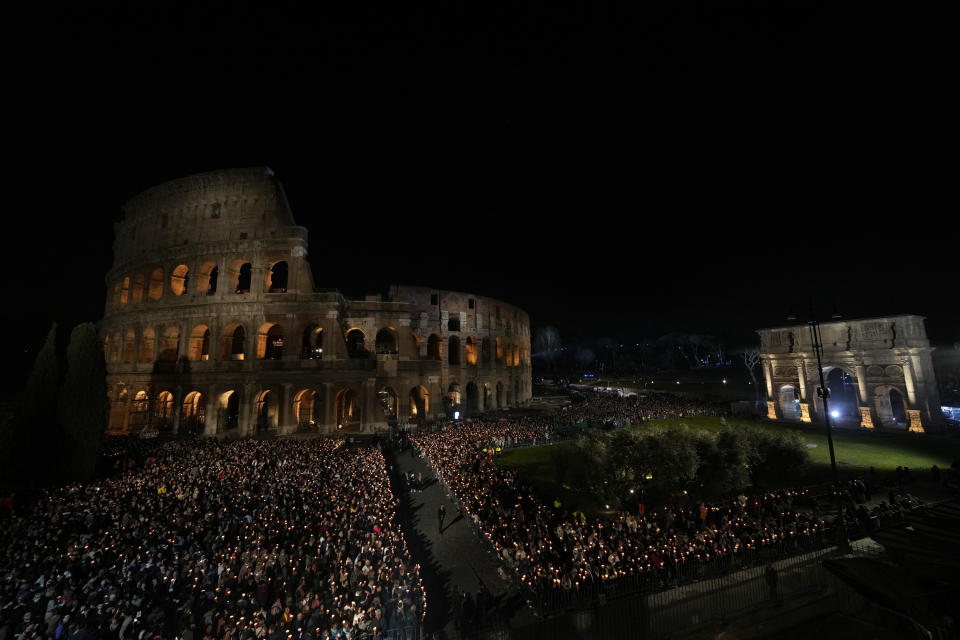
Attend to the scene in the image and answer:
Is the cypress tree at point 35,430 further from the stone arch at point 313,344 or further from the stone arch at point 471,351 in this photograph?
the stone arch at point 471,351

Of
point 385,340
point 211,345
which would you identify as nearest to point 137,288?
point 211,345

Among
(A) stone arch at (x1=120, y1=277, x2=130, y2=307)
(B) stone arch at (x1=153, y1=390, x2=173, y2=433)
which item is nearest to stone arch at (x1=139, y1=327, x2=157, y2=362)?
(B) stone arch at (x1=153, y1=390, x2=173, y2=433)


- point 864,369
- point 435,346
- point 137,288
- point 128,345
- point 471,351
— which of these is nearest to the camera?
point 128,345

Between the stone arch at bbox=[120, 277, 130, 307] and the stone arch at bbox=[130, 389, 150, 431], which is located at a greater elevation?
the stone arch at bbox=[120, 277, 130, 307]

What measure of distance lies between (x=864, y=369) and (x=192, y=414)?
5922cm

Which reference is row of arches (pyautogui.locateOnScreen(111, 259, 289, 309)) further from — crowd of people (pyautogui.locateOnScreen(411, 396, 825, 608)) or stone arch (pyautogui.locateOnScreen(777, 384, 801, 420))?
stone arch (pyautogui.locateOnScreen(777, 384, 801, 420))

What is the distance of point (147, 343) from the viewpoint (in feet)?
115

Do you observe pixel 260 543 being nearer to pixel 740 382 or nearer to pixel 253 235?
pixel 253 235

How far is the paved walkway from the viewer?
30.0 feet

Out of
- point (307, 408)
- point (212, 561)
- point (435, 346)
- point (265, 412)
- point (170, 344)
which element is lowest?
point (212, 561)

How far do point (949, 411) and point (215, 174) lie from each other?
69561 millimetres

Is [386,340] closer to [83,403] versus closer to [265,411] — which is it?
[265,411]

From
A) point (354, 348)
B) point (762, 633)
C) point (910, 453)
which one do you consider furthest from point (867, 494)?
point (354, 348)

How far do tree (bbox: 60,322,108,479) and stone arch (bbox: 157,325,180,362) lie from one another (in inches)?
524
